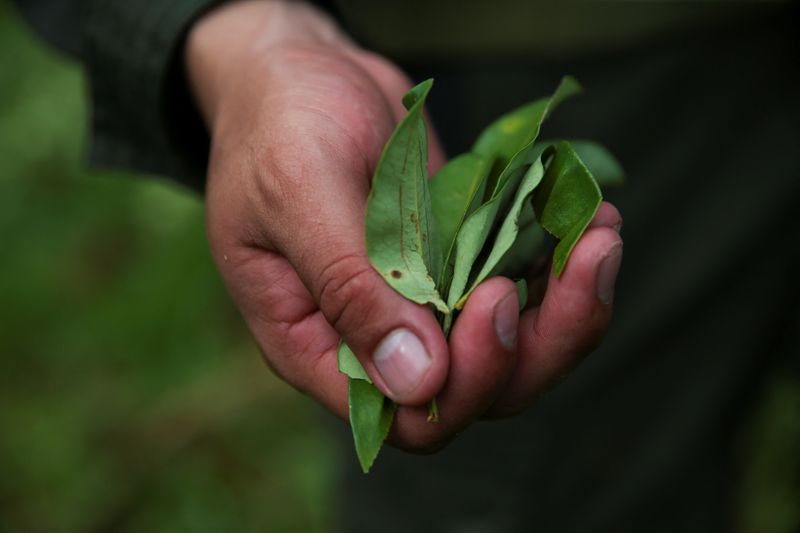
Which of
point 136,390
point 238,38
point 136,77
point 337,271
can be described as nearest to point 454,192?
point 337,271

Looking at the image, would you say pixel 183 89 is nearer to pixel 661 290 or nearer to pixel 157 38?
pixel 157 38

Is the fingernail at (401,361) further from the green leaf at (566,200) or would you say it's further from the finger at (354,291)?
the green leaf at (566,200)

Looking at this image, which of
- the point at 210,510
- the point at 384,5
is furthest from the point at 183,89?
the point at 210,510

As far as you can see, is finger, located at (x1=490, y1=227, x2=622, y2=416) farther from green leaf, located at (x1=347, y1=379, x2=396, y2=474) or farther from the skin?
green leaf, located at (x1=347, y1=379, x2=396, y2=474)

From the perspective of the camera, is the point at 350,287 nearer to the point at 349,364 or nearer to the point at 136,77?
the point at 349,364

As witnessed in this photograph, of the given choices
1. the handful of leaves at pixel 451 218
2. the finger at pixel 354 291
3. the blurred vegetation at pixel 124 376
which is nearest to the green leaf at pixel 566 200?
the handful of leaves at pixel 451 218

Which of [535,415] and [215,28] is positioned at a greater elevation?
[215,28]
